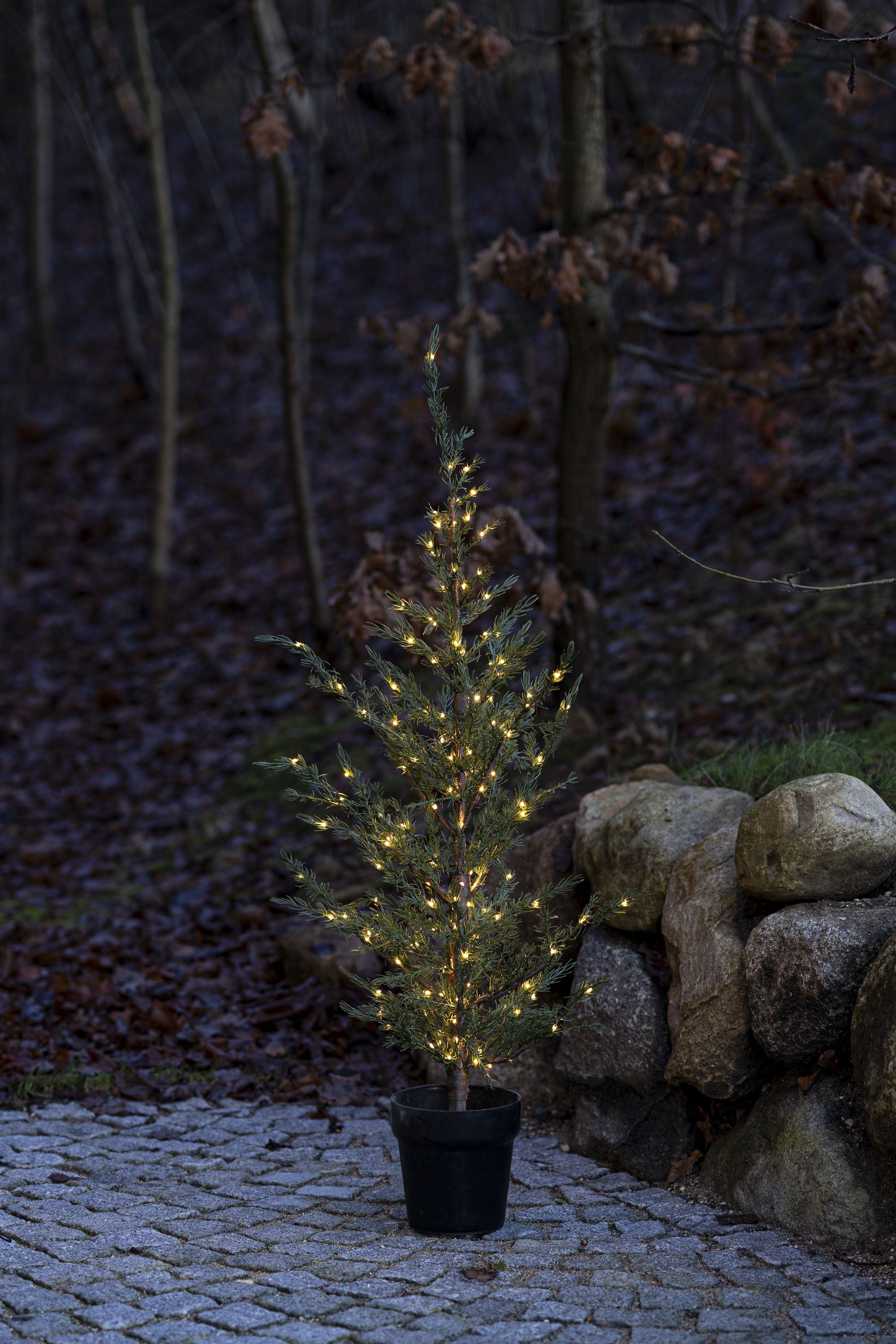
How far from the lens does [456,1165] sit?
426 centimetres

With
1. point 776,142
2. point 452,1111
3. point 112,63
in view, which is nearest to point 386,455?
point 776,142

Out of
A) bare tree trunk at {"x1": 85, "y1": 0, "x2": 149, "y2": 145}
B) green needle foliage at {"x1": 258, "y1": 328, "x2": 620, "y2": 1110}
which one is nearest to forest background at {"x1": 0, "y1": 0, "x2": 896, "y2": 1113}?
bare tree trunk at {"x1": 85, "y1": 0, "x2": 149, "y2": 145}

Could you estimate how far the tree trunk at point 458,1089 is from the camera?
448cm

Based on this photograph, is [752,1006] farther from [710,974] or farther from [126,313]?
[126,313]

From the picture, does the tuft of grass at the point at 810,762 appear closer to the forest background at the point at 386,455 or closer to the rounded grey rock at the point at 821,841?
the forest background at the point at 386,455

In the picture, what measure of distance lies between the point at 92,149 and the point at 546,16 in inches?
354

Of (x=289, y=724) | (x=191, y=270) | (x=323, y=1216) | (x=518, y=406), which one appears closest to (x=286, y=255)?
(x=289, y=724)

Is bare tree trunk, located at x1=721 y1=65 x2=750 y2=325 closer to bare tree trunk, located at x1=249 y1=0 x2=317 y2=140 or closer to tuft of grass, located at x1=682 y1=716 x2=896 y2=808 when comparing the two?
bare tree trunk, located at x1=249 y1=0 x2=317 y2=140

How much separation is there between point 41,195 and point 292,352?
468 inches

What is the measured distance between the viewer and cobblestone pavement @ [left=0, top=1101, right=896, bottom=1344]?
3545 millimetres

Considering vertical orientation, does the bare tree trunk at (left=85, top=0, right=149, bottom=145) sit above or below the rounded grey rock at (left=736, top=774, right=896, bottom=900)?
above

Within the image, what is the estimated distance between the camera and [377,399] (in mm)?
17594

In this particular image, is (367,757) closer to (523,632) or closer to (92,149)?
(523,632)

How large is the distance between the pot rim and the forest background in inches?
52.6
